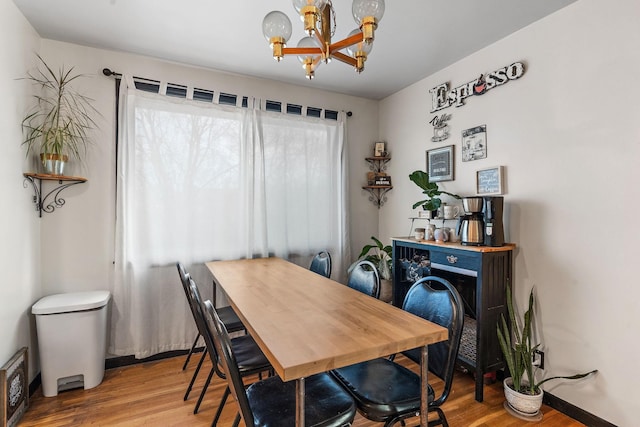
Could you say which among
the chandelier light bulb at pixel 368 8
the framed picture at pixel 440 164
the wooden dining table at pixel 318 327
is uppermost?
the chandelier light bulb at pixel 368 8

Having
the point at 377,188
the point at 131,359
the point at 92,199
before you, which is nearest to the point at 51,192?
the point at 92,199

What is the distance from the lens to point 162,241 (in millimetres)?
2672

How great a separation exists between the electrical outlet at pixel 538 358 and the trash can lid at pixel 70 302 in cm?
307

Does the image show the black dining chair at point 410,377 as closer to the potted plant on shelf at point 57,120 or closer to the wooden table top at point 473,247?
the wooden table top at point 473,247

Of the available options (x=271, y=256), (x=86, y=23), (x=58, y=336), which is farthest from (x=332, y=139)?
(x=58, y=336)

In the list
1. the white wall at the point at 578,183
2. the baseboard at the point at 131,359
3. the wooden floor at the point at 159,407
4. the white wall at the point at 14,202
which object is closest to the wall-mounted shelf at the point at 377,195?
the white wall at the point at 578,183

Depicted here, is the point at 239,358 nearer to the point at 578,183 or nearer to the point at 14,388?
the point at 14,388

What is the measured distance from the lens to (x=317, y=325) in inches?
52.1

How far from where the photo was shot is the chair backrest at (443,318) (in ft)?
4.51

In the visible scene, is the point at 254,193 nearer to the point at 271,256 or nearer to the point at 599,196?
the point at 271,256

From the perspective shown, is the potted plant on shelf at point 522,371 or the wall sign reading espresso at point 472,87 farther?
the wall sign reading espresso at point 472,87

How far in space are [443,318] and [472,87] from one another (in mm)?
2016

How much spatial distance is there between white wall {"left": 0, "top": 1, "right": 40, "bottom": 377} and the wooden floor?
433 millimetres

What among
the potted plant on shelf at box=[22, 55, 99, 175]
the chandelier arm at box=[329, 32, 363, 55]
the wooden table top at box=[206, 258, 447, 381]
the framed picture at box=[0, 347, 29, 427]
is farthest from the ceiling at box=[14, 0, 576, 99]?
the framed picture at box=[0, 347, 29, 427]
